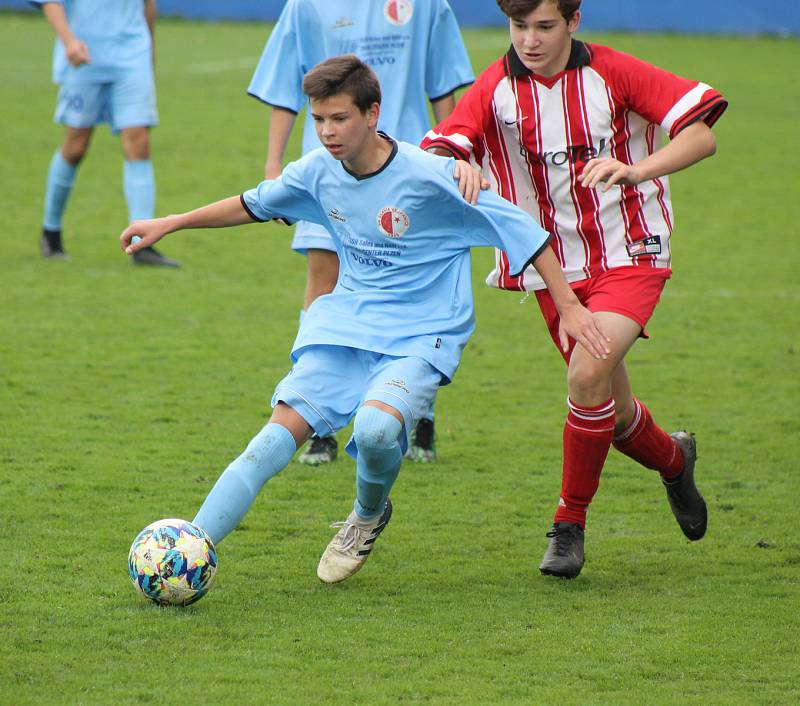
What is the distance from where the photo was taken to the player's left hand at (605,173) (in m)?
4.10

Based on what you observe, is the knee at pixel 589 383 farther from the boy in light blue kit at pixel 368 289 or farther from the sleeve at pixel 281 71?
the sleeve at pixel 281 71

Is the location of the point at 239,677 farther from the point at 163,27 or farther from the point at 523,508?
the point at 163,27

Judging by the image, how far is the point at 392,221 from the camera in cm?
439

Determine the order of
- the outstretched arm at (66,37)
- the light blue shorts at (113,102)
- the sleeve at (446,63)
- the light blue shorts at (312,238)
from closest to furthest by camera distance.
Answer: the light blue shorts at (312,238)
the sleeve at (446,63)
the outstretched arm at (66,37)
the light blue shorts at (113,102)

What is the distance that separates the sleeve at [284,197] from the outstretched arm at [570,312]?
2.53 feet

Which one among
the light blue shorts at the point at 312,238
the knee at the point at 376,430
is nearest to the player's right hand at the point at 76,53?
the light blue shorts at the point at 312,238

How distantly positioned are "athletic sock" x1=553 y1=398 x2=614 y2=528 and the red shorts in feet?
0.70

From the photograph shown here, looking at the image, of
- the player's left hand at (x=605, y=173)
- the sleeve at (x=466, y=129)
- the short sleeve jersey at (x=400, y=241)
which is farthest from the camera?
A: the sleeve at (x=466, y=129)

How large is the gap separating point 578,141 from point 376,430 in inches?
47.8

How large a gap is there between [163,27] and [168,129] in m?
14.4

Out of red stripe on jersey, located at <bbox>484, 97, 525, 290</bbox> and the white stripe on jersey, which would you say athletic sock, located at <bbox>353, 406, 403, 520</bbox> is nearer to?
red stripe on jersey, located at <bbox>484, 97, 525, 290</bbox>

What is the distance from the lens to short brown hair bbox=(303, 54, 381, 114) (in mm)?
4203

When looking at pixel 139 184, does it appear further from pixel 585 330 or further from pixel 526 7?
pixel 585 330

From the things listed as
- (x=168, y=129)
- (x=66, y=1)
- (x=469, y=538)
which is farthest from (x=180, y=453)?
(x=168, y=129)
